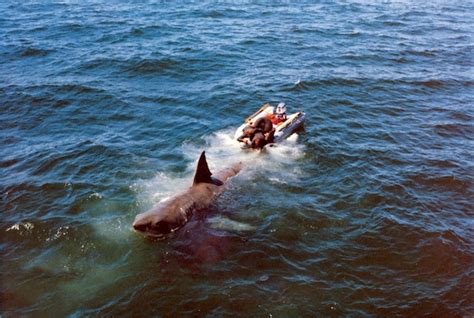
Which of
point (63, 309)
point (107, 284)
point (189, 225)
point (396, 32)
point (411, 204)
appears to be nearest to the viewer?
point (63, 309)

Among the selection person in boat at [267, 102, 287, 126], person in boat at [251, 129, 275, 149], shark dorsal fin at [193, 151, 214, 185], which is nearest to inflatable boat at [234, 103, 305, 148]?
person in boat at [267, 102, 287, 126]

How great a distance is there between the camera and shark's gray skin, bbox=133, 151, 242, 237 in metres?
13.9

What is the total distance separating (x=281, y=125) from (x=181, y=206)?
313 inches

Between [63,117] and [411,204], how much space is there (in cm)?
1770

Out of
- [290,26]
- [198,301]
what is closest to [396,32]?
[290,26]

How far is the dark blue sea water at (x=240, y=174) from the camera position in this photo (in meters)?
12.3

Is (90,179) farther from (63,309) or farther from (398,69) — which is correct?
(398,69)

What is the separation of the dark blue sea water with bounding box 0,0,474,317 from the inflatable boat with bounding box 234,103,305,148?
561mm

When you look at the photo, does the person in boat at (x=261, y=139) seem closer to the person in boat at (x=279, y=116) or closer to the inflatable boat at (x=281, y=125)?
the inflatable boat at (x=281, y=125)

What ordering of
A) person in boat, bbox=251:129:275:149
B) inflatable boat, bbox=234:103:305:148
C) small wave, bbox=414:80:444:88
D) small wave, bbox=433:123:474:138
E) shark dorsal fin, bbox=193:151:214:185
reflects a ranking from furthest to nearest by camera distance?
small wave, bbox=414:80:444:88
small wave, bbox=433:123:474:138
inflatable boat, bbox=234:103:305:148
person in boat, bbox=251:129:275:149
shark dorsal fin, bbox=193:151:214:185

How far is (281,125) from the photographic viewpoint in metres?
20.5

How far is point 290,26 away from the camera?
37.0 m

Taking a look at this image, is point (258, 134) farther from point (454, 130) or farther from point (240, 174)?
point (454, 130)

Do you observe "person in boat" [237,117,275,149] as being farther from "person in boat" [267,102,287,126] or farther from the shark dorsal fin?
the shark dorsal fin
